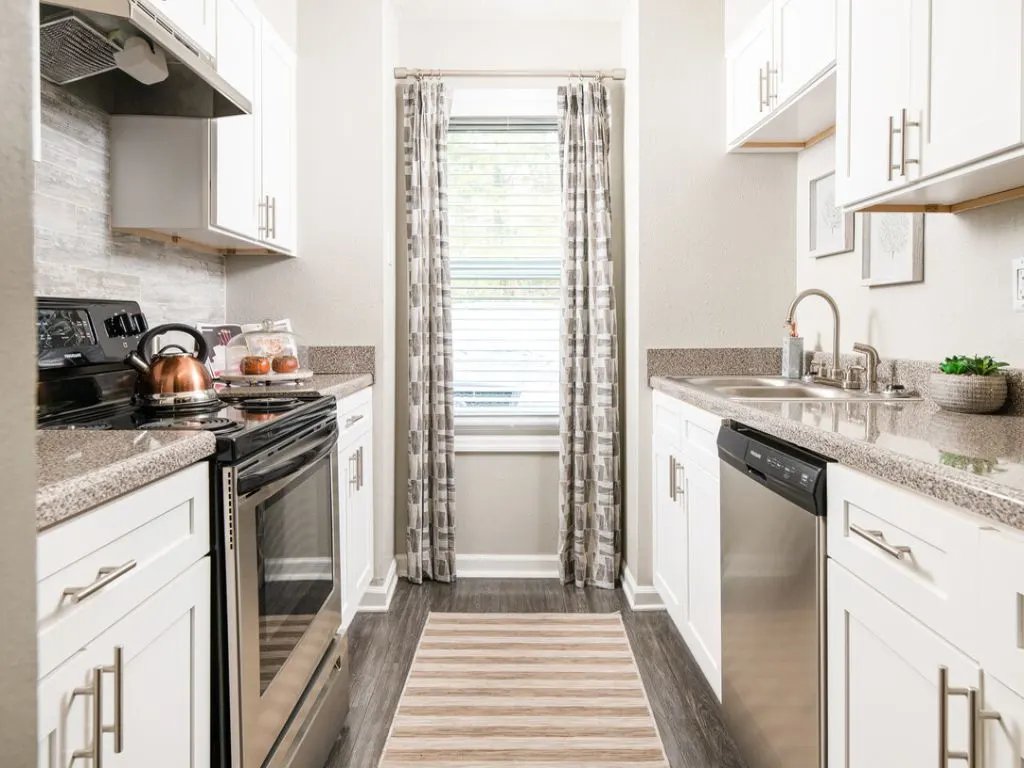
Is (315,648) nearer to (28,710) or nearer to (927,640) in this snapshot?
→ (927,640)

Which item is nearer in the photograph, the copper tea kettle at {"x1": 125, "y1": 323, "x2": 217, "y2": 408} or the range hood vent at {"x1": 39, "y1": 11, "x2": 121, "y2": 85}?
the range hood vent at {"x1": 39, "y1": 11, "x2": 121, "y2": 85}

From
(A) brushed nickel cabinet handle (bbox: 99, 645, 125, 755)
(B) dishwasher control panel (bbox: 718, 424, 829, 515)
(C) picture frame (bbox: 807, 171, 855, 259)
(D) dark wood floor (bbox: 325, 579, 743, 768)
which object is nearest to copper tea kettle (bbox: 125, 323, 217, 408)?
(A) brushed nickel cabinet handle (bbox: 99, 645, 125, 755)

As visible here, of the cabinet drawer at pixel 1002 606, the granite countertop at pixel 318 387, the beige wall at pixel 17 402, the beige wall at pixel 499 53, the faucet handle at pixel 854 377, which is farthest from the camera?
the beige wall at pixel 499 53

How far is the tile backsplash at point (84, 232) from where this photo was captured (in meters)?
1.94

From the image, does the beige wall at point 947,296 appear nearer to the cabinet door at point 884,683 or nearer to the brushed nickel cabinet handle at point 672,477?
the brushed nickel cabinet handle at point 672,477

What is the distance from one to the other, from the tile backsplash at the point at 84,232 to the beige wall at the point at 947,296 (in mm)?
2340

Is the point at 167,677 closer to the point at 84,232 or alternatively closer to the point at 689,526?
the point at 84,232

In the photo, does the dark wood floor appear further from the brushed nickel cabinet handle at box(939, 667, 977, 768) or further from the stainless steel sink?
the brushed nickel cabinet handle at box(939, 667, 977, 768)

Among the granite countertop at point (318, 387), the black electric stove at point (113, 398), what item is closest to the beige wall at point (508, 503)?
the granite countertop at point (318, 387)

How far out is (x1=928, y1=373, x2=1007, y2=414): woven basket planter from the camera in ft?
5.48

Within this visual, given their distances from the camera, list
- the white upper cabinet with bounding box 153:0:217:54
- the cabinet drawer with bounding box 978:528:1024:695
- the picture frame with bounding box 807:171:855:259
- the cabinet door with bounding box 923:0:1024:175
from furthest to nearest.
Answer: the picture frame with bounding box 807:171:855:259
the white upper cabinet with bounding box 153:0:217:54
the cabinet door with bounding box 923:0:1024:175
the cabinet drawer with bounding box 978:528:1024:695

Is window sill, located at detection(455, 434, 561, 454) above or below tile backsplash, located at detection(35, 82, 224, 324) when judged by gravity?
below

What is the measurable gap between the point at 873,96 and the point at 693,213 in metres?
1.28

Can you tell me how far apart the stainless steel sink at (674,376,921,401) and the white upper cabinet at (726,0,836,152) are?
0.95m
